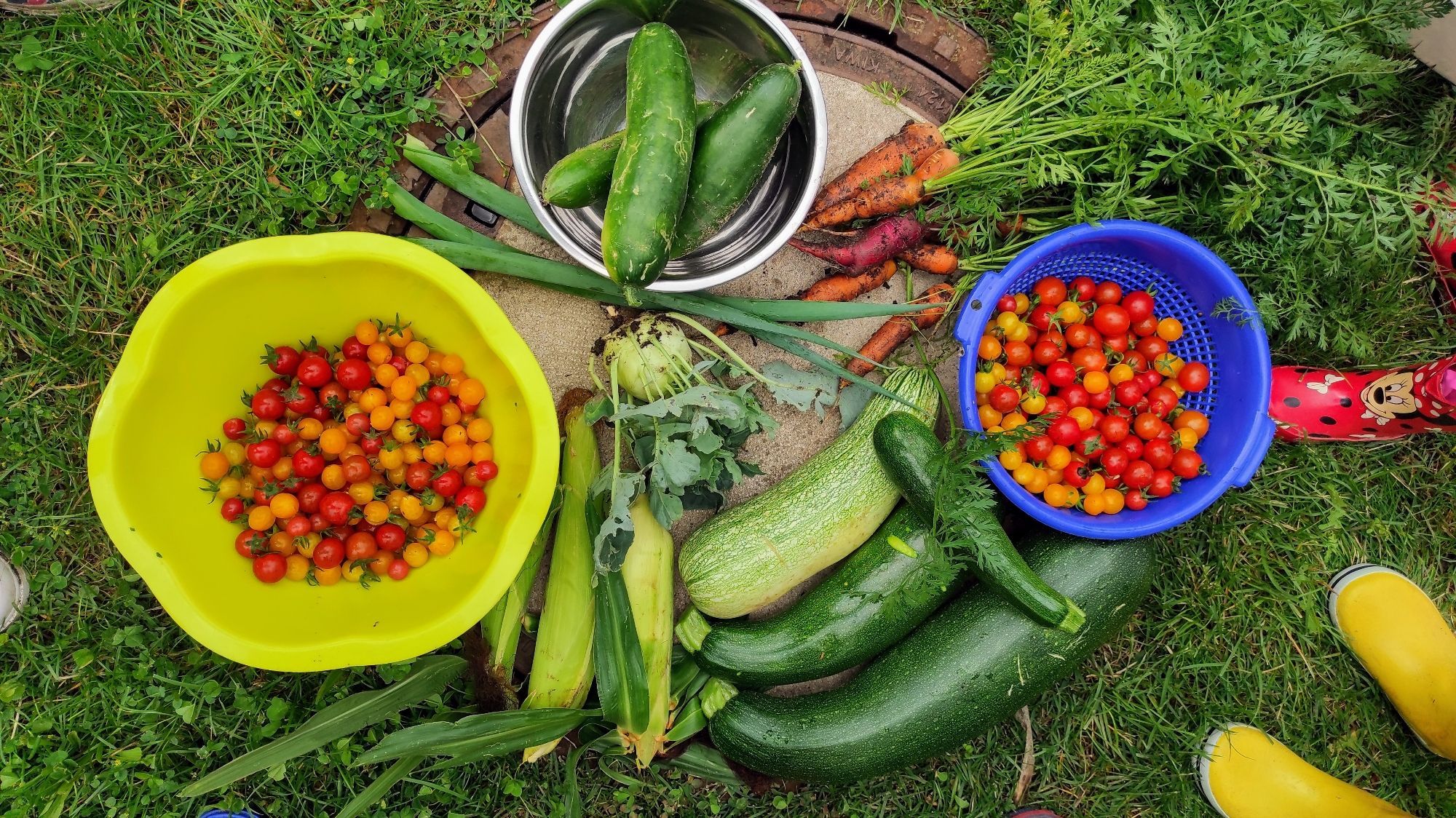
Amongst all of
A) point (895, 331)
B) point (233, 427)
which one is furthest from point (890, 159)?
point (233, 427)

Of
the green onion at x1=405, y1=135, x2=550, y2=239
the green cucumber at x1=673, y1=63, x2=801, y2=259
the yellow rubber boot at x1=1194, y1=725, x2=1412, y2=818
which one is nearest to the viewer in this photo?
the green cucumber at x1=673, y1=63, x2=801, y2=259

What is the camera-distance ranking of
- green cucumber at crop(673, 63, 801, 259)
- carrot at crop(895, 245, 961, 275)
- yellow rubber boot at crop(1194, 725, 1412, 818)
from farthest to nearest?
yellow rubber boot at crop(1194, 725, 1412, 818) < carrot at crop(895, 245, 961, 275) < green cucumber at crop(673, 63, 801, 259)

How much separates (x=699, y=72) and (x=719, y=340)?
0.58m

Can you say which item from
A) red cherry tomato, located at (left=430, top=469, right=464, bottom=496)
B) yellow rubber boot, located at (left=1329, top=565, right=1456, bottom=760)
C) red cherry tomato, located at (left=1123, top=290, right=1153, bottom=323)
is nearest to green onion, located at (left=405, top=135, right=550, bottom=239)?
red cherry tomato, located at (left=430, top=469, right=464, bottom=496)

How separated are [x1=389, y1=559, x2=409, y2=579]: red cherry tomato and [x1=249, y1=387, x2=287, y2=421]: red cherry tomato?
1.26ft

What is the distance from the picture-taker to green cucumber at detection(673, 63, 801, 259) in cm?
149

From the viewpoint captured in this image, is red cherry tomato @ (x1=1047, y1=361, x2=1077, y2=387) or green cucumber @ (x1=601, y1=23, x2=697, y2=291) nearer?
green cucumber @ (x1=601, y1=23, x2=697, y2=291)

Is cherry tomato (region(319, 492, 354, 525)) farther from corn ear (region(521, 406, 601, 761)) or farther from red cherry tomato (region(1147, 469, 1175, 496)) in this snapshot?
red cherry tomato (region(1147, 469, 1175, 496))

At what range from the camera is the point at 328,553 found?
1.68 meters

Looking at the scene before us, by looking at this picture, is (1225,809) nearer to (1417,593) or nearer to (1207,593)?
(1207,593)

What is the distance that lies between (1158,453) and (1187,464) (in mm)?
65

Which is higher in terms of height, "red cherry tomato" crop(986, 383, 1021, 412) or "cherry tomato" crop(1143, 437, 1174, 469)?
"red cherry tomato" crop(986, 383, 1021, 412)

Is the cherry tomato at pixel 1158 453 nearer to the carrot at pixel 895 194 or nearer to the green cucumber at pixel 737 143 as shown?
the carrot at pixel 895 194

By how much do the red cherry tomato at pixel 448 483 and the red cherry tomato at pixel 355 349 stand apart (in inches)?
11.7
